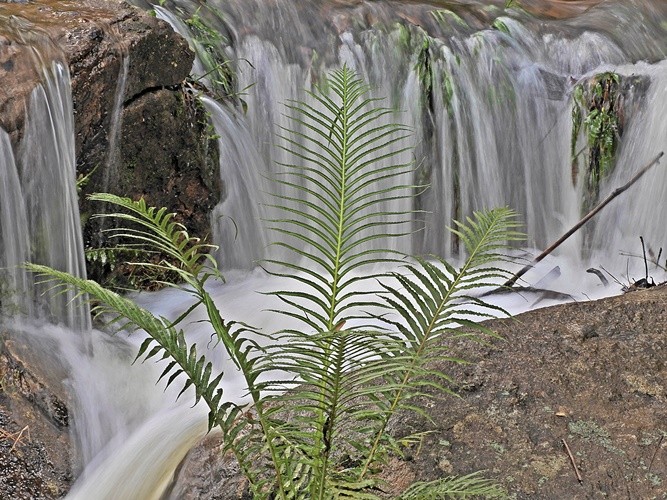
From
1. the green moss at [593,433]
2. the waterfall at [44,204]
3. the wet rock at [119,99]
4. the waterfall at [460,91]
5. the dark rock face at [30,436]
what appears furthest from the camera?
the waterfall at [460,91]

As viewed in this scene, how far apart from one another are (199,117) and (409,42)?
6.51 ft

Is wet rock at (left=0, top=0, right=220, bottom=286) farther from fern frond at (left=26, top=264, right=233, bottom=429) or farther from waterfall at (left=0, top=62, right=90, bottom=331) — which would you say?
fern frond at (left=26, top=264, right=233, bottom=429)

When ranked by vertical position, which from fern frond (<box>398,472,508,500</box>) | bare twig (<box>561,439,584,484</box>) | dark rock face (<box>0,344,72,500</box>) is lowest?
dark rock face (<box>0,344,72,500</box>)

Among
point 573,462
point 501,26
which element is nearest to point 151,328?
point 573,462

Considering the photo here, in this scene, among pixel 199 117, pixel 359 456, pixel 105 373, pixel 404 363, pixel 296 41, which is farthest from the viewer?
pixel 296 41

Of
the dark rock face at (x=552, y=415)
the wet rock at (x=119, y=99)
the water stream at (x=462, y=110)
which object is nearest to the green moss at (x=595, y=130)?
the water stream at (x=462, y=110)

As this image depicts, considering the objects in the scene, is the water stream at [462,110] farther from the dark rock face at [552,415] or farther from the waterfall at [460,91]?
the dark rock face at [552,415]

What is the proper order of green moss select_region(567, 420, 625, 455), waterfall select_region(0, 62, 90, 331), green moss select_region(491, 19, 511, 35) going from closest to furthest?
1. green moss select_region(567, 420, 625, 455)
2. waterfall select_region(0, 62, 90, 331)
3. green moss select_region(491, 19, 511, 35)

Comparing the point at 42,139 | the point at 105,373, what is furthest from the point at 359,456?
the point at 42,139

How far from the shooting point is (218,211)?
6273mm

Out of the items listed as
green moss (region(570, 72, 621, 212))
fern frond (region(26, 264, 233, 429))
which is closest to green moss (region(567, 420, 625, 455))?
fern frond (region(26, 264, 233, 429))

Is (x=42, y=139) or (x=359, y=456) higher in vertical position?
(x=42, y=139)

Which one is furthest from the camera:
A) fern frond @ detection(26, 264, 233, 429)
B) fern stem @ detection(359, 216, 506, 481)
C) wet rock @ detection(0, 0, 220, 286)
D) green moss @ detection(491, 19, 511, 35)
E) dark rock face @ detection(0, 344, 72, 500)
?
green moss @ detection(491, 19, 511, 35)

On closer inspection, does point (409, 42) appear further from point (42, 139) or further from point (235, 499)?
point (235, 499)
